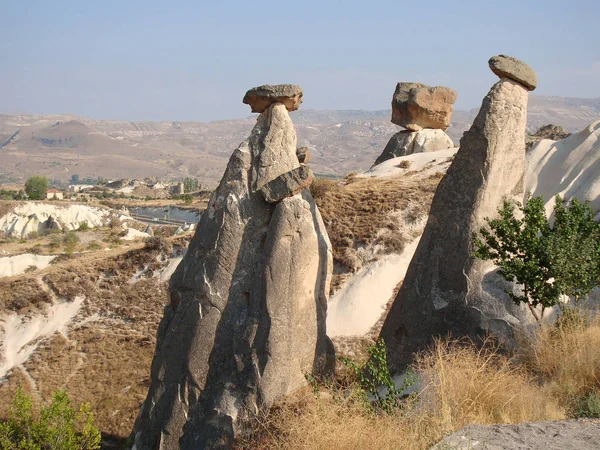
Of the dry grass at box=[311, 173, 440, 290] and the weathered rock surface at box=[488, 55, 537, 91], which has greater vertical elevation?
the weathered rock surface at box=[488, 55, 537, 91]

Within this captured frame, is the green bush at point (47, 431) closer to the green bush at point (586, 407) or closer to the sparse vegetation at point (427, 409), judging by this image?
the sparse vegetation at point (427, 409)

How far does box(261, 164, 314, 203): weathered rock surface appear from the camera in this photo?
7.57 metres

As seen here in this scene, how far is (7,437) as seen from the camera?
30.7 feet

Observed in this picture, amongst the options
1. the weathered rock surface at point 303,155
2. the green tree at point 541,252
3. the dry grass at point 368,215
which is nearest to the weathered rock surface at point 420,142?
the dry grass at point 368,215

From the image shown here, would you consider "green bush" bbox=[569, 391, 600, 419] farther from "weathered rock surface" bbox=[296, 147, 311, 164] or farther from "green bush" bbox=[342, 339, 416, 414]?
"weathered rock surface" bbox=[296, 147, 311, 164]

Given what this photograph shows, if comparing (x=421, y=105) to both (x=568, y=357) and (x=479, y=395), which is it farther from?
(x=479, y=395)

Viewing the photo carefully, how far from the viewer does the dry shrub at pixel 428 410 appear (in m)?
5.61

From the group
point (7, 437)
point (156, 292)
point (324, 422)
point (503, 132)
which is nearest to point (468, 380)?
point (324, 422)

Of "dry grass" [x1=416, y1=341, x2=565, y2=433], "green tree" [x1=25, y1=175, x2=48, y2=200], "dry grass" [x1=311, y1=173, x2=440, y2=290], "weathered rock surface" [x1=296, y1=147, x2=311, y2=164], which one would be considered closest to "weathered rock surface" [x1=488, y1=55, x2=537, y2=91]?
"weathered rock surface" [x1=296, y1=147, x2=311, y2=164]

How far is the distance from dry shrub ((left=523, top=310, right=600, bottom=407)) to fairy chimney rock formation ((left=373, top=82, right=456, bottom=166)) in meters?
17.4

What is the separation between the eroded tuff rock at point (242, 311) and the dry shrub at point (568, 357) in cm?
238

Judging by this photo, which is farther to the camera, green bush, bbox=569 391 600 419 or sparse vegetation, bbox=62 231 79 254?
sparse vegetation, bbox=62 231 79 254

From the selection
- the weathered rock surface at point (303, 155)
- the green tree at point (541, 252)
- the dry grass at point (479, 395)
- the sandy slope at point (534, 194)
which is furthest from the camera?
the sandy slope at point (534, 194)

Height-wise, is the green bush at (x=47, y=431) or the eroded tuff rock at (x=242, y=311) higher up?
the eroded tuff rock at (x=242, y=311)
